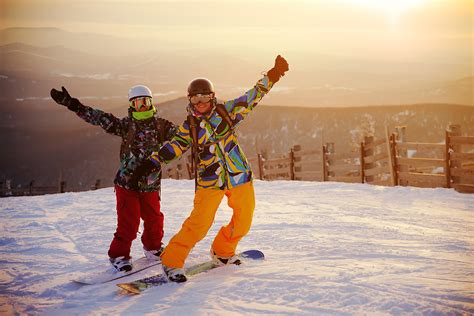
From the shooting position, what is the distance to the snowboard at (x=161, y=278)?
4.18m

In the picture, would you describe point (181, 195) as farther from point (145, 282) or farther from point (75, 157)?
point (75, 157)

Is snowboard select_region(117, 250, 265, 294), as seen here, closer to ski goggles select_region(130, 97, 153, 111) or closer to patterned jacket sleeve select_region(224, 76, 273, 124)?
patterned jacket sleeve select_region(224, 76, 273, 124)

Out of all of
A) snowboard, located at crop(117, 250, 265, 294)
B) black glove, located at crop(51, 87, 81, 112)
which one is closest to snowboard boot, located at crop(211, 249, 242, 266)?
snowboard, located at crop(117, 250, 265, 294)

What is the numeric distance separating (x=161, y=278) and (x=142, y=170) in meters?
0.95

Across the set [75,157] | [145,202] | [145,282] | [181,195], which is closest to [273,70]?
[145,202]

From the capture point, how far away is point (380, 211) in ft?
28.4

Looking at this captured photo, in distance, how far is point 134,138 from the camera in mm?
4879

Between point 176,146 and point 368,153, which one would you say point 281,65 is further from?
point 368,153

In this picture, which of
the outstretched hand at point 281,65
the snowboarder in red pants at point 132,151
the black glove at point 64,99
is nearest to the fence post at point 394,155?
the outstretched hand at point 281,65

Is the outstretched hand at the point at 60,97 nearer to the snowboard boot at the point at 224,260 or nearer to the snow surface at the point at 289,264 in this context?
the snow surface at the point at 289,264

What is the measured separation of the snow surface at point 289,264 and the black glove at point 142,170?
0.84 meters

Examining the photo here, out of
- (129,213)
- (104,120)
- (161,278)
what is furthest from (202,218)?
(104,120)

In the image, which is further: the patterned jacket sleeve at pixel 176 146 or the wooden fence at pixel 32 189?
the wooden fence at pixel 32 189

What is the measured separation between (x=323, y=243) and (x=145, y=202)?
6.73 feet
